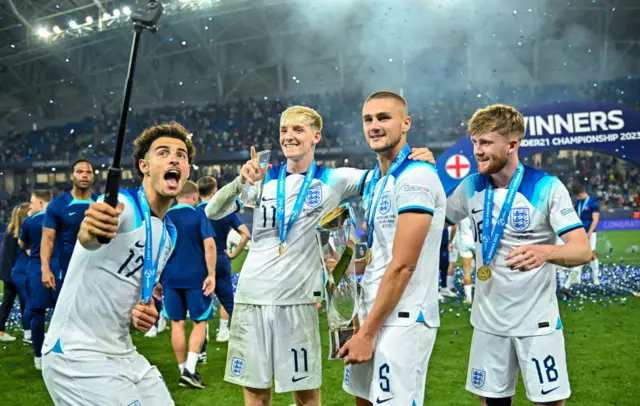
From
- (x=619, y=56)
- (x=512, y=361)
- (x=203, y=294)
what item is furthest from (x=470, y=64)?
(x=512, y=361)

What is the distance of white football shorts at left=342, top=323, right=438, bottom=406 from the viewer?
323 cm

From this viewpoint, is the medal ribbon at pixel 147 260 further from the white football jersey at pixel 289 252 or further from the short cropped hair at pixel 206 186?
the short cropped hair at pixel 206 186

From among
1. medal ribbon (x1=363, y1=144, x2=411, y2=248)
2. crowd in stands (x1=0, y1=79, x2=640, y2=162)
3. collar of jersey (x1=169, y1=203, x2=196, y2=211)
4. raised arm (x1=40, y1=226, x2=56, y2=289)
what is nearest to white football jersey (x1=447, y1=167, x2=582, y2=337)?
medal ribbon (x1=363, y1=144, x2=411, y2=248)

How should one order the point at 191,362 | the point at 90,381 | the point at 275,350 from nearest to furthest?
1. the point at 90,381
2. the point at 275,350
3. the point at 191,362

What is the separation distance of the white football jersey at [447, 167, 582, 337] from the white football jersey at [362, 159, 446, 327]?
59 centimetres

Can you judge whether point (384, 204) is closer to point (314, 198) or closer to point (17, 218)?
point (314, 198)

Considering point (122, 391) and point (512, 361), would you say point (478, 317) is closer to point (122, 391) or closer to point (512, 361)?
point (512, 361)

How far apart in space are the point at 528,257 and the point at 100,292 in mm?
2257

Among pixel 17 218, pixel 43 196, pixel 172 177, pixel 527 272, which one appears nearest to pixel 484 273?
pixel 527 272

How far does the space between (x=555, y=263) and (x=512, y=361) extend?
0.69 meters

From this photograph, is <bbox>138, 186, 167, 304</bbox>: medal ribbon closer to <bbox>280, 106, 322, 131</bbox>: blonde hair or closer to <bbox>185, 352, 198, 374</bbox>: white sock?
<bbox>280, 106, 322, 131</bbox>: blonde hair

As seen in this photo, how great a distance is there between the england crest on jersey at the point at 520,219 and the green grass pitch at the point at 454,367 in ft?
8.62

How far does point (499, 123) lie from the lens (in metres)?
3.79

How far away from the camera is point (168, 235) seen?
358 cm
